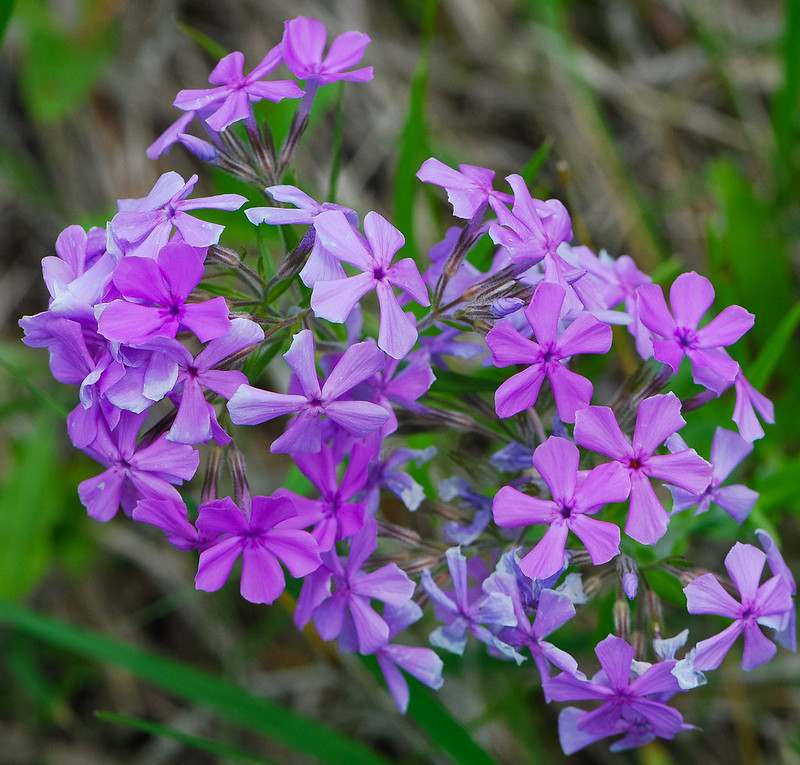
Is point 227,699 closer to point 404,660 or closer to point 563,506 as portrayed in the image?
point 404,660

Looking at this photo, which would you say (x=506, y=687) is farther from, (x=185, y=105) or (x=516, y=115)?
(x=516, y=115)

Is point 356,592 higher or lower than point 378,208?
higher

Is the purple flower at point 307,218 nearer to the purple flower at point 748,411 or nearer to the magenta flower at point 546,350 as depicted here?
the magenta flower at point 546,350

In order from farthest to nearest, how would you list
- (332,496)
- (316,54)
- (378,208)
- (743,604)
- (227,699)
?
(378,208) → (227,699) → (316,54) → (332,496) → (743,604)

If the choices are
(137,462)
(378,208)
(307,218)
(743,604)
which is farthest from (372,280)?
(378,208)

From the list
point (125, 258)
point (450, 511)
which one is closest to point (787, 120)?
point (450, 511)

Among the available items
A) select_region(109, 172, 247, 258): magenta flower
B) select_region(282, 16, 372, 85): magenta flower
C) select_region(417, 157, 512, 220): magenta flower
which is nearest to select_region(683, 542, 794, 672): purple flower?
select_region(417, 157, 512, 220): magenta flower

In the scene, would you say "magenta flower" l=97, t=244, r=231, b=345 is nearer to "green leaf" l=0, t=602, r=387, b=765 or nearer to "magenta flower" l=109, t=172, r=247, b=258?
"magenta flower" l=109, t=172, r=247, b=258
